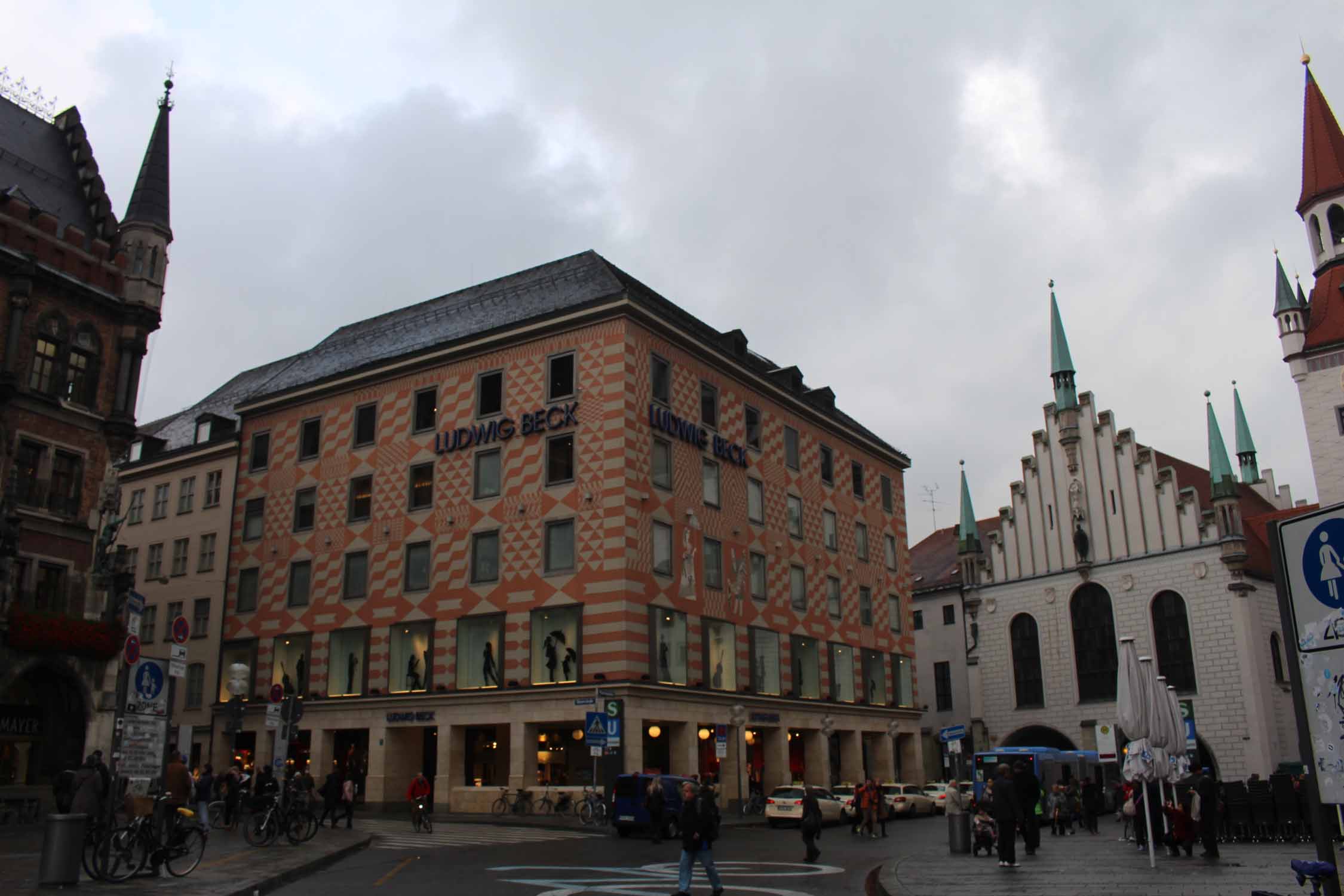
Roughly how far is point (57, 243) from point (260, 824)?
23992 mm

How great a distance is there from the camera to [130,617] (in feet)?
57.7

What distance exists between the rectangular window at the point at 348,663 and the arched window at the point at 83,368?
13099 mm

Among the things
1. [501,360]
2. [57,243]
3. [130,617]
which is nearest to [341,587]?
[501,360]

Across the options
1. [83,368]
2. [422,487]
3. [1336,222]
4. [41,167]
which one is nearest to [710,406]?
[422,487]

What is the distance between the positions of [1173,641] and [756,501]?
84.0ft

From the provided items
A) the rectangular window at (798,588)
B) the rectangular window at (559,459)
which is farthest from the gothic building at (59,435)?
the rectangular window at (798,588)

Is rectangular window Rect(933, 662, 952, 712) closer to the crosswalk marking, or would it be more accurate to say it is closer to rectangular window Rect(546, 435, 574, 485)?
rectangular window Rect(546, 435, 574, 485)

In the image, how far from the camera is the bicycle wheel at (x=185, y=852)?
16.5 meters

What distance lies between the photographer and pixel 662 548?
4000cm

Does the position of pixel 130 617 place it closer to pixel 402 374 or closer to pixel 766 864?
pixel 766 864

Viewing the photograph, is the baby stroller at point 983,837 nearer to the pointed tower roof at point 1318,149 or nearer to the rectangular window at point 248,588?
the rectangular window at point 248,588

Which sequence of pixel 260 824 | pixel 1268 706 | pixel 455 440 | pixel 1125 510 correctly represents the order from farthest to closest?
pixel 1125 510, pixel 1268 706, pixel 455 440, pixel 260 824

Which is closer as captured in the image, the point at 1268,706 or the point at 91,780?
the point at 91,780

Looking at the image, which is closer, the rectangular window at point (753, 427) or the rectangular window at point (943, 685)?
the rectangular window at point (753, 427)
